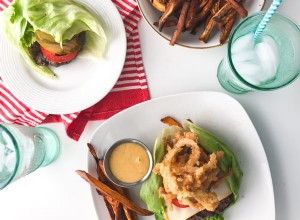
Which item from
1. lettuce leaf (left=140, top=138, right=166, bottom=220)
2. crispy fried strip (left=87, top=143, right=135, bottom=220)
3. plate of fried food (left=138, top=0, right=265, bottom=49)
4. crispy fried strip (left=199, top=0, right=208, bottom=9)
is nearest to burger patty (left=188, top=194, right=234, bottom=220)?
lettuce leaf (left=140, top=138, right=166, bottom=220)

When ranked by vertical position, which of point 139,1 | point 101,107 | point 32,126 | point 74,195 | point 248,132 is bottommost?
point 74,195

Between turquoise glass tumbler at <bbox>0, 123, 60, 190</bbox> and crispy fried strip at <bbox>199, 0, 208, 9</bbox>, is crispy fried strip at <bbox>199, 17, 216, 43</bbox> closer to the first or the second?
crispy fried strip at <bbox>199, 0, 208, 9</bbox>

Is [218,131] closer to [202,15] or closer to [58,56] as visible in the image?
[202,15]

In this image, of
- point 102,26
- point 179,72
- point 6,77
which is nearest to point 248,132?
point 179,72

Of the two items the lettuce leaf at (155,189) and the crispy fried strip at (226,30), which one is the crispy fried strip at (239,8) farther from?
the lettuce leaf at (155,189)

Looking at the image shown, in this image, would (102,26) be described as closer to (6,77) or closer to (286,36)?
(6,77)

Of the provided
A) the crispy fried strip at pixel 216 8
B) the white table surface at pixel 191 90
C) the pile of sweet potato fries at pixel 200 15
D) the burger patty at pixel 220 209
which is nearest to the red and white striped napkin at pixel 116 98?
the white table surface at pixel 191 90

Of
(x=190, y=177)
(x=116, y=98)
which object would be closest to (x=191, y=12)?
(x=116, y=98)
